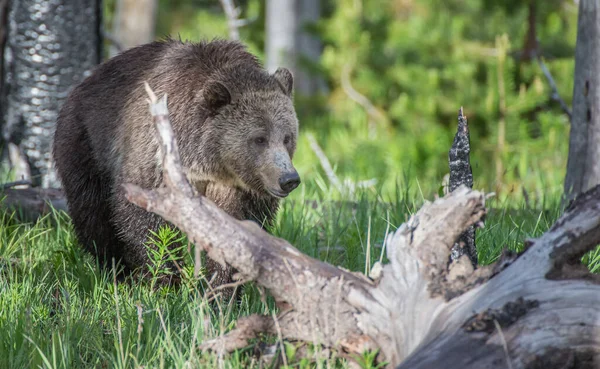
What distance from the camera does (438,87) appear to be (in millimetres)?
11688

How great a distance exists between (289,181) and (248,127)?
1.56 feet

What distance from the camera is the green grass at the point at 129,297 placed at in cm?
299

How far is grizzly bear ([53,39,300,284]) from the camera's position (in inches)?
177

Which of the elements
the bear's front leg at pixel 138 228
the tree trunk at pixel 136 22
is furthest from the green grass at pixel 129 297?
the tree trunk at pixel 136 22

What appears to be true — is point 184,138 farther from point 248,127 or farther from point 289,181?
point 289,181

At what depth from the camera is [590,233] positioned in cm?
261

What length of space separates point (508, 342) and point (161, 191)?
47.5 inches

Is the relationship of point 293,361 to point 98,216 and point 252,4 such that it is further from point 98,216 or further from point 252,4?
point 252,4

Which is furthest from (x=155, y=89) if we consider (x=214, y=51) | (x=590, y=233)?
(x=590, y=233)

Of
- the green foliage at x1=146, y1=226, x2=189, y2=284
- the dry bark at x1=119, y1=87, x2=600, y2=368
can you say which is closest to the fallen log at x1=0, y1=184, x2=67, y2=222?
the green foliage at x1=146, y1=226, x2=189, y2=284

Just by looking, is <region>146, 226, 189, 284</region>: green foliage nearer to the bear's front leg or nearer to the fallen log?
the bear's front leg

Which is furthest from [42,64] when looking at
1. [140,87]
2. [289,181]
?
[289,181]

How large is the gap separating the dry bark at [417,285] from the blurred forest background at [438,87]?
5.70 metres

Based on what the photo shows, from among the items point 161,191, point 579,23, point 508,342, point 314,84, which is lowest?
point 314,84
